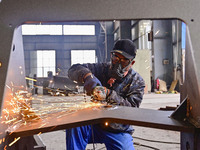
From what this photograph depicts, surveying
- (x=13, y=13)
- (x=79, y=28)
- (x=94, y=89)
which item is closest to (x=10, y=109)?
(x=13, y=13)

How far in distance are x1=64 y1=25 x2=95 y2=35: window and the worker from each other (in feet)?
47.1

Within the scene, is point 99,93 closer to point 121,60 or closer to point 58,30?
point 121,60

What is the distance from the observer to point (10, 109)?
3.12 ft

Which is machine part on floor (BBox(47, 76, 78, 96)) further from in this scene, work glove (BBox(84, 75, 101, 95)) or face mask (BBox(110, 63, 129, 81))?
work glove (BBox(84, 75, 101, 95))

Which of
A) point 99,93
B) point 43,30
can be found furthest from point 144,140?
point 43,30

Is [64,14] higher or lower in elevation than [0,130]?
higher

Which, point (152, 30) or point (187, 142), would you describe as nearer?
point (187, 142)

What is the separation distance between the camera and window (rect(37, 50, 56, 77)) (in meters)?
15.5

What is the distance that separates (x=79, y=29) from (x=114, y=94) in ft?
48.8

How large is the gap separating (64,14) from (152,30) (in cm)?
909

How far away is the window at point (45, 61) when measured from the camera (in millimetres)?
15477

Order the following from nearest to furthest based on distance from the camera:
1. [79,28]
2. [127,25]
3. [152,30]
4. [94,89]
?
[94,89] < [152,30] < [127,25] < [79,28]

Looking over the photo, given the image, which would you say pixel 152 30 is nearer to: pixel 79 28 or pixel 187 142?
pixel 79 28

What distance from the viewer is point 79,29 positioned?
15906 millimetres
